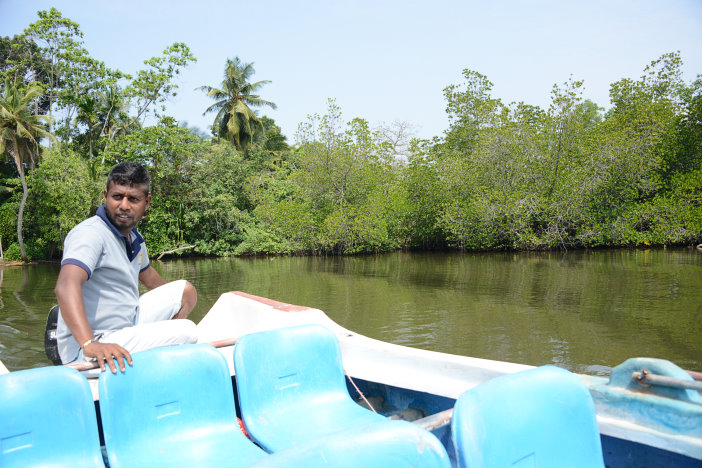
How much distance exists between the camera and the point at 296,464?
90 cm

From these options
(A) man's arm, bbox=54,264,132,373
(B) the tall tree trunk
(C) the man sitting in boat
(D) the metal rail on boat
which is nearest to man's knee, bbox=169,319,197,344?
(C) the man sitting in boat

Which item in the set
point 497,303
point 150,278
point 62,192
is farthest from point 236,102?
point 150,278

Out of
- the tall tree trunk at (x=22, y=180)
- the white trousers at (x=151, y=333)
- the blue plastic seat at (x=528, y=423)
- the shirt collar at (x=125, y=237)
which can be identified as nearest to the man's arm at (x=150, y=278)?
the white trousers at (x=151, y=333)

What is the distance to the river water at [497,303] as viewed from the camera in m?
6.50

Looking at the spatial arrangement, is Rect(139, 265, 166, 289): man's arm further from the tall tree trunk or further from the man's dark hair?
the tall tree trunk

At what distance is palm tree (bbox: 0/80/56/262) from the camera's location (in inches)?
780

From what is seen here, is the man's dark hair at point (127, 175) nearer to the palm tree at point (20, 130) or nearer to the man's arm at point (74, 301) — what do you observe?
the man's arm at point (74, 301)

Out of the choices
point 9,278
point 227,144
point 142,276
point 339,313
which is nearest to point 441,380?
point 142,276

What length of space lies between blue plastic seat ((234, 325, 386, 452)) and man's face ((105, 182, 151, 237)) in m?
0.94

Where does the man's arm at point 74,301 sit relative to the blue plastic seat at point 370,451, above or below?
above

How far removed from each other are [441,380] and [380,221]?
19045mm

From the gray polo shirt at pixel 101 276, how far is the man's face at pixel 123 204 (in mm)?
34

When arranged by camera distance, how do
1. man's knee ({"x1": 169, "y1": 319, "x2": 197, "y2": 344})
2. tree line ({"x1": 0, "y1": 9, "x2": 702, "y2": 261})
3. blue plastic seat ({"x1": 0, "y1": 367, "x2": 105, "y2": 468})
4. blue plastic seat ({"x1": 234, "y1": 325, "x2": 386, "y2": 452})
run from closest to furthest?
blue plastic seat ({"x1": 0, "y1": 367, "x2": 105, "y2": 468}) < blue plastic seat ({"x1": 234, "y1": 325, "x2": 386, "y2": 452}) < man's knee ({"x1": 169, "y1": 319, "x2": 197, "y2": 344}) < tree line ({"x1": 0, "y1": 9, "x2": 702, "y2": 261})

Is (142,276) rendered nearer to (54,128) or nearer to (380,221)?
(380,221)
